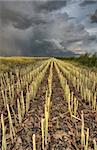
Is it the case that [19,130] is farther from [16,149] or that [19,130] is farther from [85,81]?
[85,81]

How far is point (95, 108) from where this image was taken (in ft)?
34.3

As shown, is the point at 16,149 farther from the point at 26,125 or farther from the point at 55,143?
the point at 26,125

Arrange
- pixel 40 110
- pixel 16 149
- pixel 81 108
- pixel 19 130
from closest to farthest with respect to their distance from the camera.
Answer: pixel 16 149 → pixel 19 130 → pixel 40 110 → pixel 81 108

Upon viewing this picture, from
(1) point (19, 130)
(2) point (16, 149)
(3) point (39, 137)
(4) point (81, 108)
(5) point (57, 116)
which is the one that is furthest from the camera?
(4) point (81, 108)

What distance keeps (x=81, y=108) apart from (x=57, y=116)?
1.67 metres

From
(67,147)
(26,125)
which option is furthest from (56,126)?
(67,147)

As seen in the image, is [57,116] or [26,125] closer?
[26,125]

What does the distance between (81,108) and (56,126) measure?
105 inches

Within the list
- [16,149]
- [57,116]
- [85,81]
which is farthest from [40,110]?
[85,81]

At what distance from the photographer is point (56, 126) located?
25.7 feet

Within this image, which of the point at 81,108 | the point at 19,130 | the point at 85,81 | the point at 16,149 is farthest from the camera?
the point at 85,81

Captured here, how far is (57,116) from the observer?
29.2ft

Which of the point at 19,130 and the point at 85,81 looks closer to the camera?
the point at 19,130

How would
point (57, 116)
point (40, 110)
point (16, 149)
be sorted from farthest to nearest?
point (40, 110)
point (57, 116)
point (16, 149)
